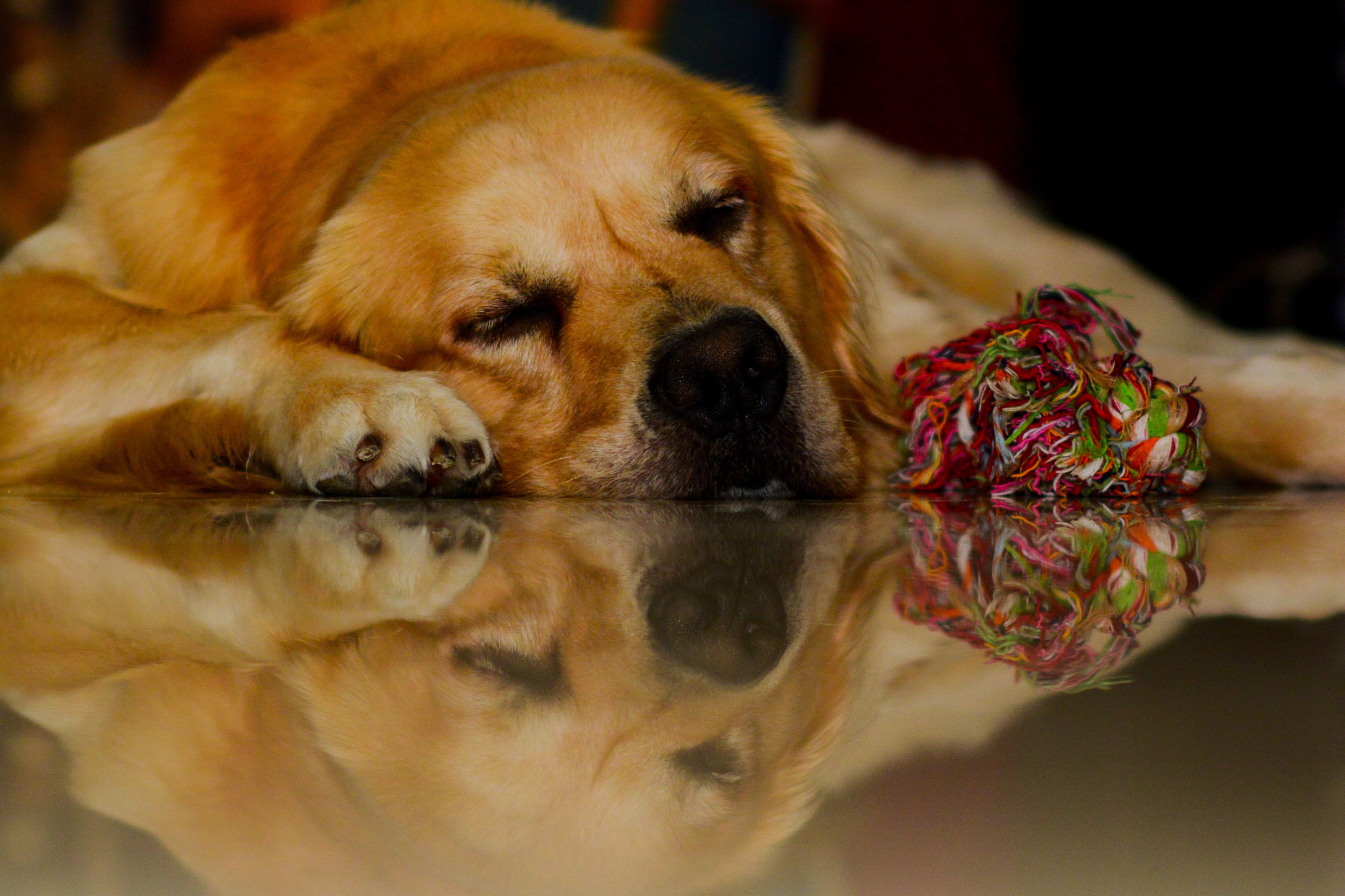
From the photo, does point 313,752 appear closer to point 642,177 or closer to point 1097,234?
point 642,177

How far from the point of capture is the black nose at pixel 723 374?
1.61 metres

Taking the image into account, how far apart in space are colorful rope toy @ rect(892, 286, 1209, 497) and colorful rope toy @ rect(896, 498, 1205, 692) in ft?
0.53

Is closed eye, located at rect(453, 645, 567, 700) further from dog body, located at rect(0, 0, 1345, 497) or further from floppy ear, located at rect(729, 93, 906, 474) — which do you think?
floppy ear, located at rect(729, 93, 906, 474)

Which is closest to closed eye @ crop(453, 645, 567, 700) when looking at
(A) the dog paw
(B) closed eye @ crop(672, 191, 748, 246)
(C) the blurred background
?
(A) the dog paw

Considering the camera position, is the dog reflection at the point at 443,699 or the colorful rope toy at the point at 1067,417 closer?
the dog reflection at the point at 443,699

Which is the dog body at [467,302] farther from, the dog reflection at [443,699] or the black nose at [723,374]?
the dog reflection at [443,699]

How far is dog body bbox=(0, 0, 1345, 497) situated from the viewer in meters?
1.65

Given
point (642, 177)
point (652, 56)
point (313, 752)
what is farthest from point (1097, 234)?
point (313, 752)

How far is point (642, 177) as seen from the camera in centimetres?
186

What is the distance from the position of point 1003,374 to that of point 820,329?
1.91 ft

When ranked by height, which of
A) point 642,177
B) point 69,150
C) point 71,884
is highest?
point 71,884

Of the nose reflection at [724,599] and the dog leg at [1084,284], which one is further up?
the nose reflection at [724,599]

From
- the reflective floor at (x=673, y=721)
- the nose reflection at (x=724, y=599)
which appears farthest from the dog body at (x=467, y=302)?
the reflective floor at (x=673, y=721)

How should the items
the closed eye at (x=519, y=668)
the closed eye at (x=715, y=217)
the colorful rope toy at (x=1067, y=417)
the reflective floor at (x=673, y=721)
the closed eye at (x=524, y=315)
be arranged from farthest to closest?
1. the closed eye at (x=715, y=217)
2. the closed eye at (x=524, y=315)
3. the colorful rope toy at (x=1067, y=417)
4. the closed eye at (x=519, y=668)
5. the reflective floor at (x=673, y=721)
